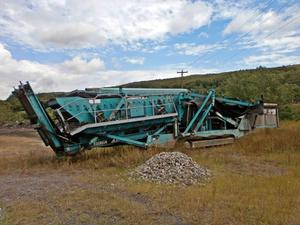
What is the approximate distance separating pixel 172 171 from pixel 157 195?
1.60 metres

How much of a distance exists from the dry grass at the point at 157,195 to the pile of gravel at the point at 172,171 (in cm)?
33

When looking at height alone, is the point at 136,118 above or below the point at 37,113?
below

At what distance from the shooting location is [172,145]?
13.3m

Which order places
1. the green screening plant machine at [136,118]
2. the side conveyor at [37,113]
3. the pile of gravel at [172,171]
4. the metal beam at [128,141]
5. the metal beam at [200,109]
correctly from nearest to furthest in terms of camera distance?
the pile of gravel at [172,171] → the side conveyor at [37,113] → the green screening plant machine at [136,118] → the metal beam at [128,141] → the metal beam at [200,109]

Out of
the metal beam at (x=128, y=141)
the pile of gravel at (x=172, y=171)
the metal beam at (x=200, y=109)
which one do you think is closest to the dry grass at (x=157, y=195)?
the pile of gravel at (x=172, y=171)

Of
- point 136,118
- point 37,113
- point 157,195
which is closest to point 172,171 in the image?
point 157,195

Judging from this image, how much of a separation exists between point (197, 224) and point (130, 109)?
7391 mm

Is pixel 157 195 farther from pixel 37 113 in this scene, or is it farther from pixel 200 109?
pixel 200 109

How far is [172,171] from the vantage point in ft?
27.6

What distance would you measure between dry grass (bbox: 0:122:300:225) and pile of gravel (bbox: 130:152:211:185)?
33 centimetres

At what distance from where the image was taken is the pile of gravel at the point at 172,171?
26.5 feet

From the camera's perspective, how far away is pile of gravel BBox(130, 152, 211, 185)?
A: 8.09 meters

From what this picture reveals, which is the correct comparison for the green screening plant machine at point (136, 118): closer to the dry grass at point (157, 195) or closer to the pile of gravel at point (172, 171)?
the dry grass at point (157, 195)

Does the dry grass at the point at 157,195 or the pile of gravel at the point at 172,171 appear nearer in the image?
the dry grass at the point at 157,195
